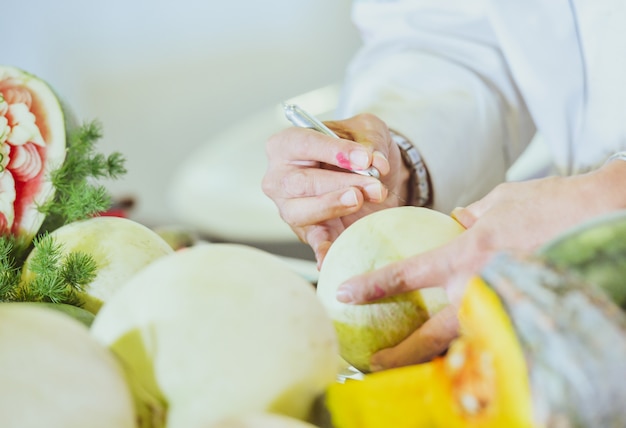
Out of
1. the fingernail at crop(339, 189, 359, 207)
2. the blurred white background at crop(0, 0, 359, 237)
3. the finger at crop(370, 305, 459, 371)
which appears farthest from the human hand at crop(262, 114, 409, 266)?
the blurred white background at crop(0, 0, 359, 237)

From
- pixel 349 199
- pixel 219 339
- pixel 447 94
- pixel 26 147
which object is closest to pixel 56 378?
pixel 219 339

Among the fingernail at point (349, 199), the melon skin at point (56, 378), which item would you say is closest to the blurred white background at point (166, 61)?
the fingernail at point (349, 199)

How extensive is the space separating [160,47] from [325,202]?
79.0 inches

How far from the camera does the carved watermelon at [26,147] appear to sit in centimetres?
57

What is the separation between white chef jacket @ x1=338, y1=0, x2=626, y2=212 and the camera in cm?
98

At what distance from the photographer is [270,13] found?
271cm

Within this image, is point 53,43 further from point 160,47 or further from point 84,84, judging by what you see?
point 160,47

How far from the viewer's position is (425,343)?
0.46m

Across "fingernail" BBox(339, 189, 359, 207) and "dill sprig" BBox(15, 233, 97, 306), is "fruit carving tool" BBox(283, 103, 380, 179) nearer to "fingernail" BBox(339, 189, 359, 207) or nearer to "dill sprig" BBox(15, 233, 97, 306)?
"fingernail" BBox(339, 189, 359, 207)

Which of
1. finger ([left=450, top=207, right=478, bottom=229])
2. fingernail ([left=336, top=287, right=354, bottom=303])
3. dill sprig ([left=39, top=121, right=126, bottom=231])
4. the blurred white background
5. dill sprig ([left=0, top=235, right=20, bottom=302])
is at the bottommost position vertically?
the blurred white background

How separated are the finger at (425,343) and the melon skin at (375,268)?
0.01m

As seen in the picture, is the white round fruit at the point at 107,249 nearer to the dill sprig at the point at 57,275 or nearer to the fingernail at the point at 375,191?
the dill sprig at the point at 57,275

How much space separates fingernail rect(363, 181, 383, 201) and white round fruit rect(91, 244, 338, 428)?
1.16 ft

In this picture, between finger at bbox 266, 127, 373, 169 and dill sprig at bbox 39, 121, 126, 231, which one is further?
finger at bbox 266, 127, 373, 169
